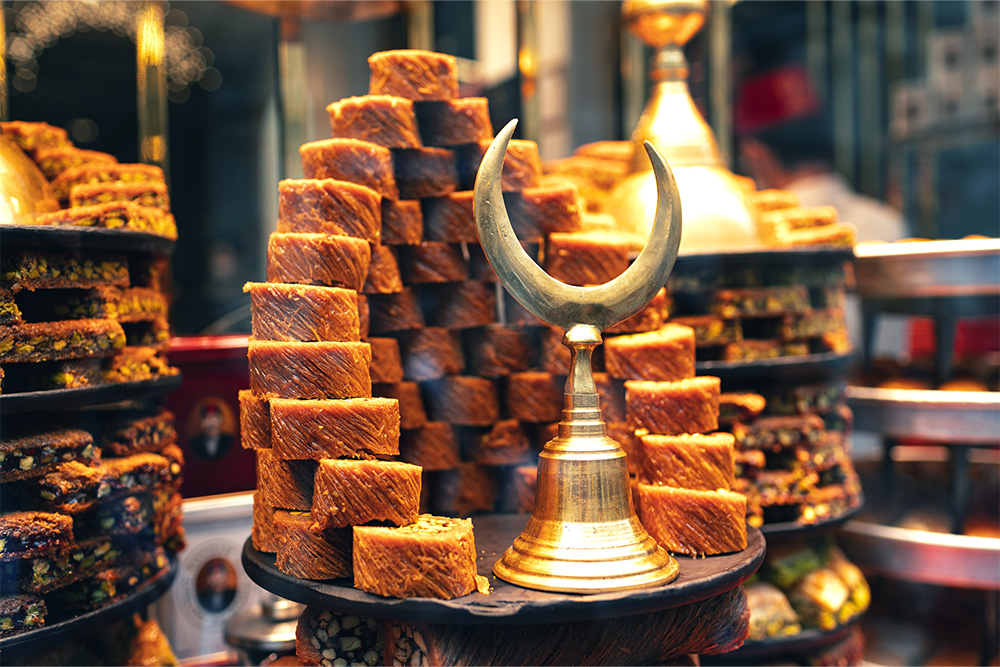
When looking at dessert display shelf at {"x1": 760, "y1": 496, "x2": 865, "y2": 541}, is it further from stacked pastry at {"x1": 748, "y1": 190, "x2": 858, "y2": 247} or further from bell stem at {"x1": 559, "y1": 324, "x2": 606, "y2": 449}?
bell stem at {"x1": 559, "y1": 324, "x2": 606, "y2": 449}

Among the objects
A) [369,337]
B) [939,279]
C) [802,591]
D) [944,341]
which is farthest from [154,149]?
[944,341]

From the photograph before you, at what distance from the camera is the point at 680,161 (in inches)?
94.8

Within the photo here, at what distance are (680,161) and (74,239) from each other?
1562 millimetres

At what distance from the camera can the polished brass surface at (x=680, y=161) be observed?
2.30 meters

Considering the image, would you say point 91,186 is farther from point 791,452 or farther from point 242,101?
point 791,452

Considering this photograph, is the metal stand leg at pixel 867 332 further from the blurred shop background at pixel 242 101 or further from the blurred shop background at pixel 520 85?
the blurred shop background at pixel 520 85

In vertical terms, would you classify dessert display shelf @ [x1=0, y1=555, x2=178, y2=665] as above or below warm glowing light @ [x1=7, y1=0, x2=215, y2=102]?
below

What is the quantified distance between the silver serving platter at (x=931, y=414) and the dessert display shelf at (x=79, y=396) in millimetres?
1987

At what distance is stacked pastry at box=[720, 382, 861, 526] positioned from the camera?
2.16 m

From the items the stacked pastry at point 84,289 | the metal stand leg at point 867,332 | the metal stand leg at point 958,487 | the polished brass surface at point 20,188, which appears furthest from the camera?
the metal stand leg at point 867,332

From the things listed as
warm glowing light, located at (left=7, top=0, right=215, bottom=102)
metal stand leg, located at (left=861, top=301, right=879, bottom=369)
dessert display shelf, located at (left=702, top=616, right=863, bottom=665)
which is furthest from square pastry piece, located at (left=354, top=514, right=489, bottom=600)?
metal stand leg, located at (left=861, top=301, right=879, bottom=369)

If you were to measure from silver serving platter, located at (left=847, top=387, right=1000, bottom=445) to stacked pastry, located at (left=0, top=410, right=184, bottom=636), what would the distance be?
198cm

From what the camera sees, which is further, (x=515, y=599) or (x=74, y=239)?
(x=74, y=239)

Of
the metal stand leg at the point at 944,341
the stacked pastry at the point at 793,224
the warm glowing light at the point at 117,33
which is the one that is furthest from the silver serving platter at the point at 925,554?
the warm glowing light at the point at 117,33
